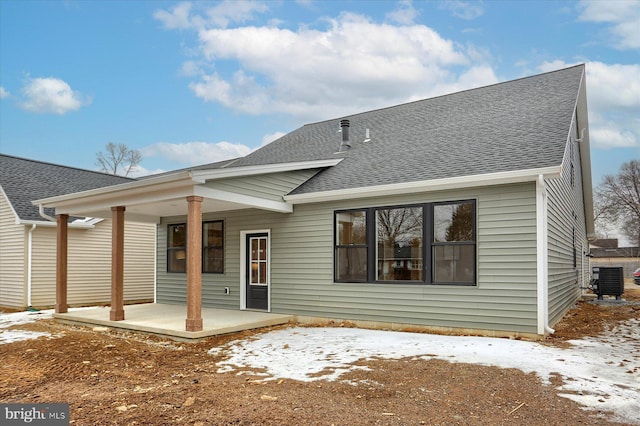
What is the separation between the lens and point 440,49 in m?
16.3

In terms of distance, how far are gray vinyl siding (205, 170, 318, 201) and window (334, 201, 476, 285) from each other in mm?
1305

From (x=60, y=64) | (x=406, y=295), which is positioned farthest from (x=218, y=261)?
(x=60, y=64)

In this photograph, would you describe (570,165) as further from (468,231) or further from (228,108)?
(228,108)

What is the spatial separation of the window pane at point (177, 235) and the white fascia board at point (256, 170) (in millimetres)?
4233

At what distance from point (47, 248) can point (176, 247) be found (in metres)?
3.97

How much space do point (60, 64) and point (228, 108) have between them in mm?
9185

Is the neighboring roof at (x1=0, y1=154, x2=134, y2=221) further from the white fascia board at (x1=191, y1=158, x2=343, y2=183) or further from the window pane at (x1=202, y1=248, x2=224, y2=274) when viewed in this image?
the white fascia board at (x1=191, y1=158, x2=343, y2=183)

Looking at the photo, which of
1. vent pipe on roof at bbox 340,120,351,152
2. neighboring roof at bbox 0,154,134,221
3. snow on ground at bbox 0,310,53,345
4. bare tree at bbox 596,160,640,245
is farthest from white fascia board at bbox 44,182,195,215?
bare tree at bbox 596,160,640,245

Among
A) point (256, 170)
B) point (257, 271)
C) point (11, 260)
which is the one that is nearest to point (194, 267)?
point (256, 170)

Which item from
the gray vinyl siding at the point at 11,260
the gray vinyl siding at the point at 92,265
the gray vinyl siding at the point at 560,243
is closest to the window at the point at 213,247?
the gray vinyl siding at the point at 92,265

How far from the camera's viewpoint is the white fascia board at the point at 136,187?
742 centimetres

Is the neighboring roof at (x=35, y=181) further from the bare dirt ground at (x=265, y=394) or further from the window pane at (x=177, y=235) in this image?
the bare dirt ground at (x=265, y=394)

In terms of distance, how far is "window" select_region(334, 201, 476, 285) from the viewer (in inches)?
304

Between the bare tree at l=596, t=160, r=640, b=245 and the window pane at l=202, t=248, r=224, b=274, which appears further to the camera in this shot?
the bare tree at l=596, t=160, r=640, b=245
